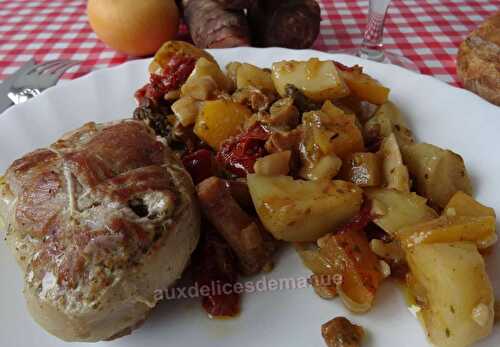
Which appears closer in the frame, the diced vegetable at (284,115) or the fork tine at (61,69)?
the diced vegetable at (284,115)

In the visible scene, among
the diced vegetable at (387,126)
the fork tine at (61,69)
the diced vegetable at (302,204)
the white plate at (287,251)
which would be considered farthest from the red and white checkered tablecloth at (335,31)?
the diced vegetable at (302,204)

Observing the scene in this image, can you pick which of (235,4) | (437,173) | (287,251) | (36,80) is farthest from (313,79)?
(36,80)

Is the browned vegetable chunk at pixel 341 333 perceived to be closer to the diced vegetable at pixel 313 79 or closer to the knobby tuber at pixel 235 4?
the diced vegetable at pixel 313 79

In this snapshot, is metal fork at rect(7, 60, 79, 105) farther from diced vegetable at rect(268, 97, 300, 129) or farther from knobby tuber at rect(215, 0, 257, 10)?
diced vegetable at rect(268, 97, 300, 129)

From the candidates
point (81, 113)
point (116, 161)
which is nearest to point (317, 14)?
point (81, 113)

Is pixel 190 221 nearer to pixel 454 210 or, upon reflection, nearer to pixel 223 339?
pixel 223 339

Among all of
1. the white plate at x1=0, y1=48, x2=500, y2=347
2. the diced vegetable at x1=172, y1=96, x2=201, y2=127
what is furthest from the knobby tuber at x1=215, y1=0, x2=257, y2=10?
the diced vegetable at x1=172, y1=96, x2=201, y2=127
